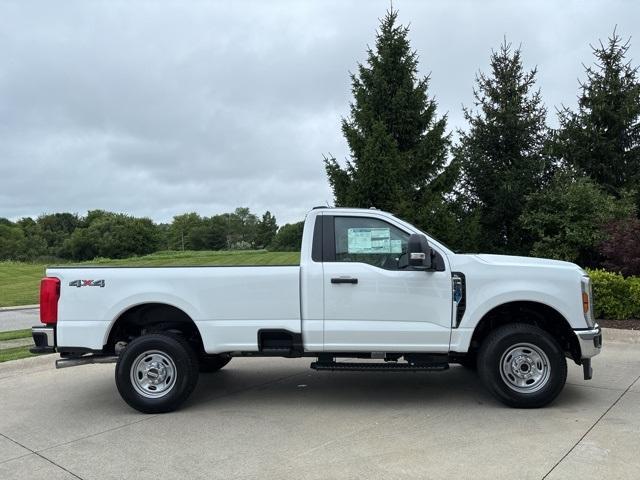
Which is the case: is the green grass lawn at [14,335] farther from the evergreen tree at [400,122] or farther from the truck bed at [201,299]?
the evergreen tree at [400,122]

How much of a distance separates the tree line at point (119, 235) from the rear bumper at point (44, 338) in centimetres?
440

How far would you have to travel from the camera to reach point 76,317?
570cm

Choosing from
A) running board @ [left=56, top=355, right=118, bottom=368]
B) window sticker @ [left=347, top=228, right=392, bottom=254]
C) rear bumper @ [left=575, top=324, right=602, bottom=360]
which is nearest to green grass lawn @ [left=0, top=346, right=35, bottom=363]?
running board @ [left=56, top=355, right=118, bottom=368]

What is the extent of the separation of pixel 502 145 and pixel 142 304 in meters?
15.0

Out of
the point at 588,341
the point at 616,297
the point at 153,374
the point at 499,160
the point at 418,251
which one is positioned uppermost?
the point at 499,160

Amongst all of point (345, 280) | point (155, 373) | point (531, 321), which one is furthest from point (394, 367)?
point (155, 373)

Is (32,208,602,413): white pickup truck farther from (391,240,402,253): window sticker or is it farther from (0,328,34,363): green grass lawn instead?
(0,328,34,363): green grass lawn

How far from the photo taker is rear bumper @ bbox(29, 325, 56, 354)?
5648 millimetres

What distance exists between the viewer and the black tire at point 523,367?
5.43 m

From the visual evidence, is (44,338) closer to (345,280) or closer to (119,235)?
(345,280)

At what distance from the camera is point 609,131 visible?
17016 mm

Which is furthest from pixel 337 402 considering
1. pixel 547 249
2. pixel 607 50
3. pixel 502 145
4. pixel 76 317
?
pixel 607 50

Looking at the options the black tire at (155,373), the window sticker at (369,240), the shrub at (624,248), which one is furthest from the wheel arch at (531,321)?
the shrub at (624,248)

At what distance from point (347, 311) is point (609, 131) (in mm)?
14928
